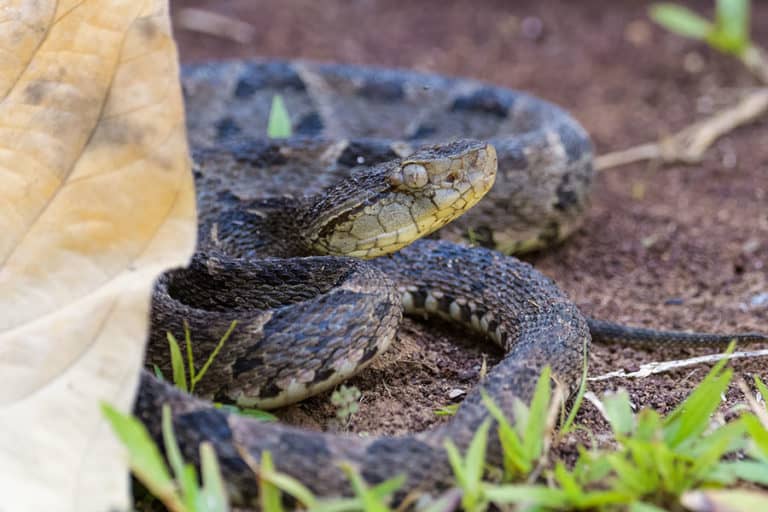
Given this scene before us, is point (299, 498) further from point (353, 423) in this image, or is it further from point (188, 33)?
point (188, 33)

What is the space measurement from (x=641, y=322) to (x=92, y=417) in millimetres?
2868

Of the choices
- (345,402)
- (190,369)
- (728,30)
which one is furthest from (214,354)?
(728,30)

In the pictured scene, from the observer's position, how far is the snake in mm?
2764

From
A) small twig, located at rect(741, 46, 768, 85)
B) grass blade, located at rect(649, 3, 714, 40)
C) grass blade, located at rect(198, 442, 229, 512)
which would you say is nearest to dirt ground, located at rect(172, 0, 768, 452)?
small twig, located at rect(741, 46, 768, 85)

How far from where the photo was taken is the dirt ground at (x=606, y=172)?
379cm

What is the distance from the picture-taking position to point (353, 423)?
3.29 m

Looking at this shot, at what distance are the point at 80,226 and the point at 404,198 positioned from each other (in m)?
1.62

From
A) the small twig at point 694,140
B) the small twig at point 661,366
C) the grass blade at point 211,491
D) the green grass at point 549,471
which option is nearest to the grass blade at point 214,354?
the green grass at point 549,471

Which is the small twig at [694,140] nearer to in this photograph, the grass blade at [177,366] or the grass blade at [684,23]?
the grass blade at [684,23]

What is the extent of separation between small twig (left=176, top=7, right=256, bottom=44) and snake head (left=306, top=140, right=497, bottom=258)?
486 centimetres

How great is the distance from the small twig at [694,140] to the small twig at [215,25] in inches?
146

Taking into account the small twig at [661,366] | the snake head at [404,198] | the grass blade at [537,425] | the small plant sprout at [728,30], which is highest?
the small plant sprout at [728,30]

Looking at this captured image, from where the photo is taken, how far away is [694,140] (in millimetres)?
7039

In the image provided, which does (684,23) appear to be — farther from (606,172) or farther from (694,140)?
(606,172)
